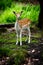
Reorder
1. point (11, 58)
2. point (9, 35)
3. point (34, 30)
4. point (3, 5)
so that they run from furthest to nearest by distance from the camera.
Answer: point (3, 5) → point (34, 30) → point (9, 35) → point (11, 58)

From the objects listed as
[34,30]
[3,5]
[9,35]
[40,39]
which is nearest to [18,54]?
[40,39]

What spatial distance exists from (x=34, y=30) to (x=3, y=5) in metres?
4.98

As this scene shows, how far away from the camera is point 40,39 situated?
A: 35.6 ft

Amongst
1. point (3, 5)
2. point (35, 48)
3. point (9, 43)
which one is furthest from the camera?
point (3, 5)

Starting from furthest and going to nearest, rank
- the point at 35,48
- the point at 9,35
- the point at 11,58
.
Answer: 1. the point at 9,35
2. the point at 35,48
3. the point at 11,58

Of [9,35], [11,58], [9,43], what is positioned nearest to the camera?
[11,58]

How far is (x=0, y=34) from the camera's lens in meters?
12.2

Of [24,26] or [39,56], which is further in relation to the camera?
[24,26]

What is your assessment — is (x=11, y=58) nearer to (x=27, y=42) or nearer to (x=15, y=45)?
(x=15, y=45)

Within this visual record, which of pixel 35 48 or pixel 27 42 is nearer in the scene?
pixel 35 48

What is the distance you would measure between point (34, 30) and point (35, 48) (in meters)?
3.87

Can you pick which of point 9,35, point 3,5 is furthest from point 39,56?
point 3,5

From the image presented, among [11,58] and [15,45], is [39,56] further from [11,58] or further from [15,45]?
→ [15,45]

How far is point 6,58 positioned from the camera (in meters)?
8.02
